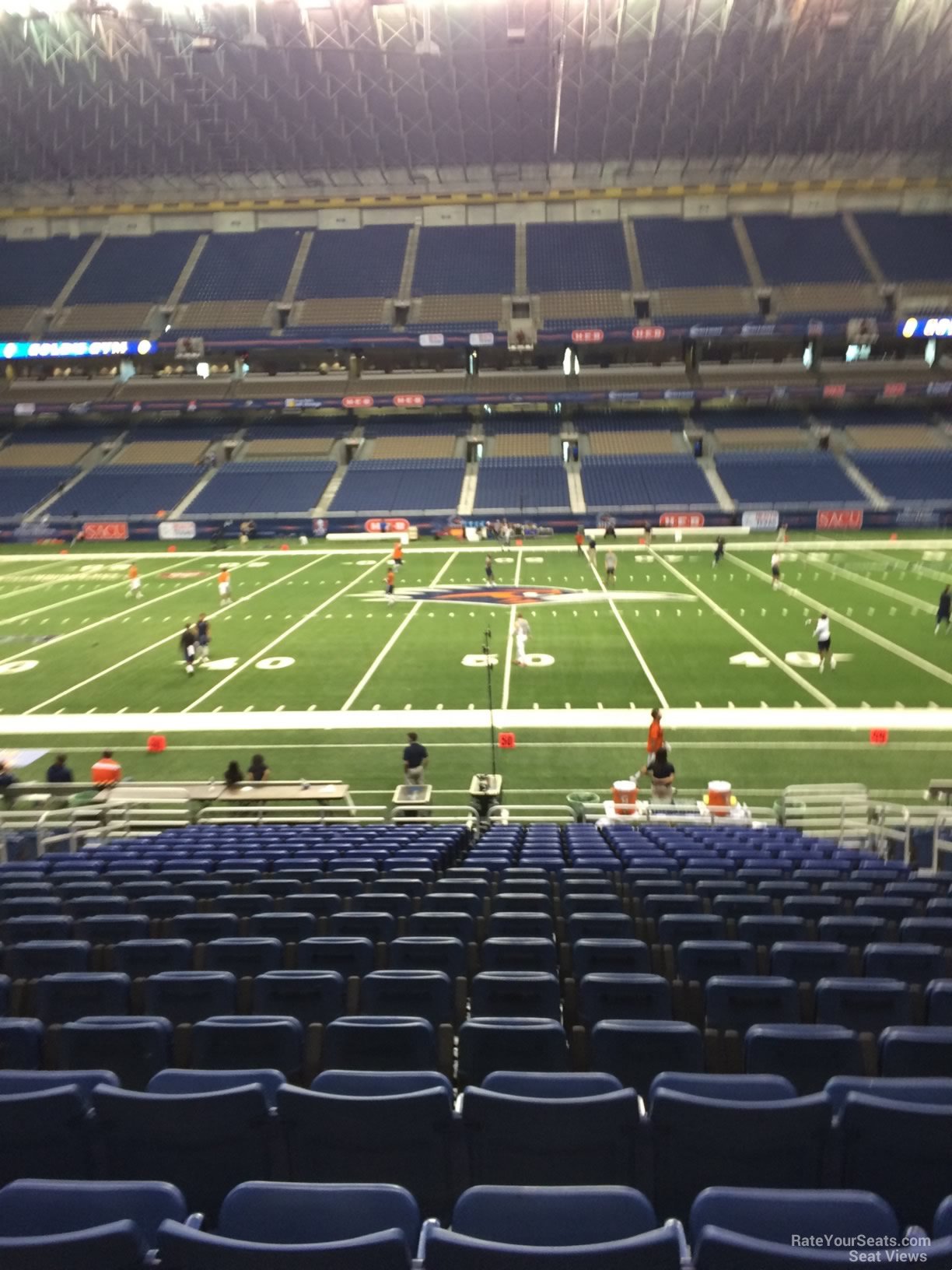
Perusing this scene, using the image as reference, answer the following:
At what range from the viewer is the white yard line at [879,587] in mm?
28219

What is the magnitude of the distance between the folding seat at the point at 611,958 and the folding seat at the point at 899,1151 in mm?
2343

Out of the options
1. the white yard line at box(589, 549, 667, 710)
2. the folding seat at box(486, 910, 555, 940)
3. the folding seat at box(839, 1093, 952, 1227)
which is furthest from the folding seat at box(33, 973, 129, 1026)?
the white yard line at box(589, 549, 667, 710)

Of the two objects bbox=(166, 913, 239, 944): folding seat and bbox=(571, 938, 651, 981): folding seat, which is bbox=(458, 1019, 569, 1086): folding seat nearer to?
bbox=(571, 938, 651, 981): folding seat

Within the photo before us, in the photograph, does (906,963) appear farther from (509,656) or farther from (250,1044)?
(509,656)

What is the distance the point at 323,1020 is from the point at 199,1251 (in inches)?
107

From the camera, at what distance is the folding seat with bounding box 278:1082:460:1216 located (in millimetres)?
2920

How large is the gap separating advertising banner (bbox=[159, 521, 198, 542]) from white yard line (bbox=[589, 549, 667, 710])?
26.1 metres

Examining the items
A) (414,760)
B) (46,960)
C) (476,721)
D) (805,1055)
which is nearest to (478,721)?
(476,721)

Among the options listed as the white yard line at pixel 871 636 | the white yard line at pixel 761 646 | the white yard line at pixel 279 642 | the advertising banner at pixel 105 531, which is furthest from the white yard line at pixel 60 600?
the white yard line at pixel 871 636

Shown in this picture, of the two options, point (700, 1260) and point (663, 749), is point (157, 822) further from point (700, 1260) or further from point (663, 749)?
point (700, 1260)

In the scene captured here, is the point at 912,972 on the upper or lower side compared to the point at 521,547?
lower

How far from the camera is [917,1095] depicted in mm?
3170

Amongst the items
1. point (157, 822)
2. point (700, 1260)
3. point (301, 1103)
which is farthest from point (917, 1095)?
point (157, 822)

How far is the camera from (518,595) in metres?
30.8
